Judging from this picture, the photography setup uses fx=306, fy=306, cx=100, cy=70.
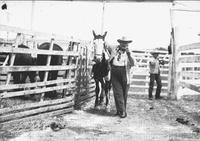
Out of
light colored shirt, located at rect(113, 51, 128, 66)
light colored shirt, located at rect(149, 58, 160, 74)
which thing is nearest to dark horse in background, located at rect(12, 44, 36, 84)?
light colored shirt, located at rect(113, 51, 128, 66)

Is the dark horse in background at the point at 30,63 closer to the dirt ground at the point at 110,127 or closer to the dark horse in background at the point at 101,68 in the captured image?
the dark horse in background at the point at 101,68

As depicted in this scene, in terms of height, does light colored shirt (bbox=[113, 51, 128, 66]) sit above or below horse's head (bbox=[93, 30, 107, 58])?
below

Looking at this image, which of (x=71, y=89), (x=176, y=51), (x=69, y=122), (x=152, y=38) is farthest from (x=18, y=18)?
(x=69, y=122)

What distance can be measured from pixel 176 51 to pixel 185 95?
6.48ft

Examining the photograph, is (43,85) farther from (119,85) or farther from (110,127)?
(119,85)

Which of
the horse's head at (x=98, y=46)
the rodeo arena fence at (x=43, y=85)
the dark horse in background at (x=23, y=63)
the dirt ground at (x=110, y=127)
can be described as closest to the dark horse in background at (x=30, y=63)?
the dark horse in background at (x=23, y=63)

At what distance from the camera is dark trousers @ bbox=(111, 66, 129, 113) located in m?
7.53

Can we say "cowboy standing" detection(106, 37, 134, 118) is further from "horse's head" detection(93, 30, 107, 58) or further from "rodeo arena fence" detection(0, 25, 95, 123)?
"rodeo arena fence" detection(0, 25, 95, 123)

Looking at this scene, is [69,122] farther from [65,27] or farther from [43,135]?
[65,27]

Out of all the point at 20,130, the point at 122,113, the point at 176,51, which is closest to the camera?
the point at 20,130

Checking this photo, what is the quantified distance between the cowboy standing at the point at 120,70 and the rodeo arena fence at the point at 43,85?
3.45 feet

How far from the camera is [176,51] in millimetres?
11789

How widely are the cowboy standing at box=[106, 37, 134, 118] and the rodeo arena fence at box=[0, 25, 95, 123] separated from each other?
105cm

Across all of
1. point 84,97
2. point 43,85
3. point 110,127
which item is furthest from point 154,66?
point 43,85
